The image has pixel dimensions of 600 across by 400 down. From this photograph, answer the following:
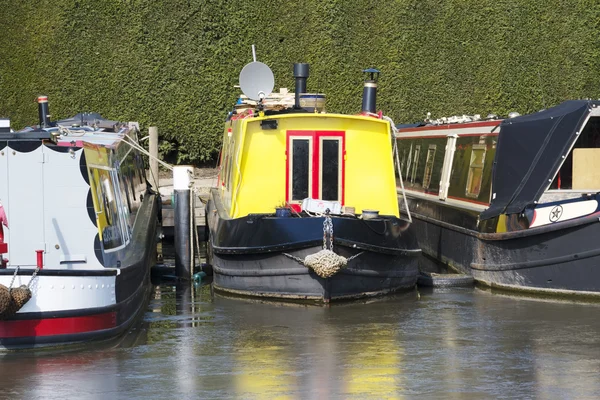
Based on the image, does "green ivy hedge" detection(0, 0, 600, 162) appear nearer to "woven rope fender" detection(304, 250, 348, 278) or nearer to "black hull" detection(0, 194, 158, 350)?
"woven rope fender" detection(304, 250, 348, 278)

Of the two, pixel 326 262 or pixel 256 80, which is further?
pixel 256 80

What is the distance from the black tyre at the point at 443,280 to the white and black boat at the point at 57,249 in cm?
414

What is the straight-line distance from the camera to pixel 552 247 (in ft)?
38.6

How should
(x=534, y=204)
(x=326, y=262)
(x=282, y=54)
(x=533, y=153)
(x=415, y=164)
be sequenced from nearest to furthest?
1. (x=326, y=262)
2. (x=534, y=204)
3. (x=533, y=153)
4. (x=415, y=164)
5. (x=282, y=54)

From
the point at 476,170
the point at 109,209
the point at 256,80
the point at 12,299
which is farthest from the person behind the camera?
the point at 476,170

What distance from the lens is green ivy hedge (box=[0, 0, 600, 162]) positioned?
836 inches

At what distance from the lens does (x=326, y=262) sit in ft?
36.2

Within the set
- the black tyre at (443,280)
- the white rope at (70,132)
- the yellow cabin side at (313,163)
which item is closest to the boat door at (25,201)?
the white rope at (70,132)

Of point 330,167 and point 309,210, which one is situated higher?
point 330,167

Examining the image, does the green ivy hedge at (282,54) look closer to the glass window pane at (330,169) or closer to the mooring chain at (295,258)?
the glass window pane at (330,169)

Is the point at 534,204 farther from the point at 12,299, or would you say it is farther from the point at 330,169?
the point at 12,299

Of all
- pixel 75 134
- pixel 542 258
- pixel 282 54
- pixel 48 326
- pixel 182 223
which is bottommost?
pixel 48 326

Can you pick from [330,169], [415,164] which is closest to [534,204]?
[330,169]

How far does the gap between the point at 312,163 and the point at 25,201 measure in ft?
12.8
